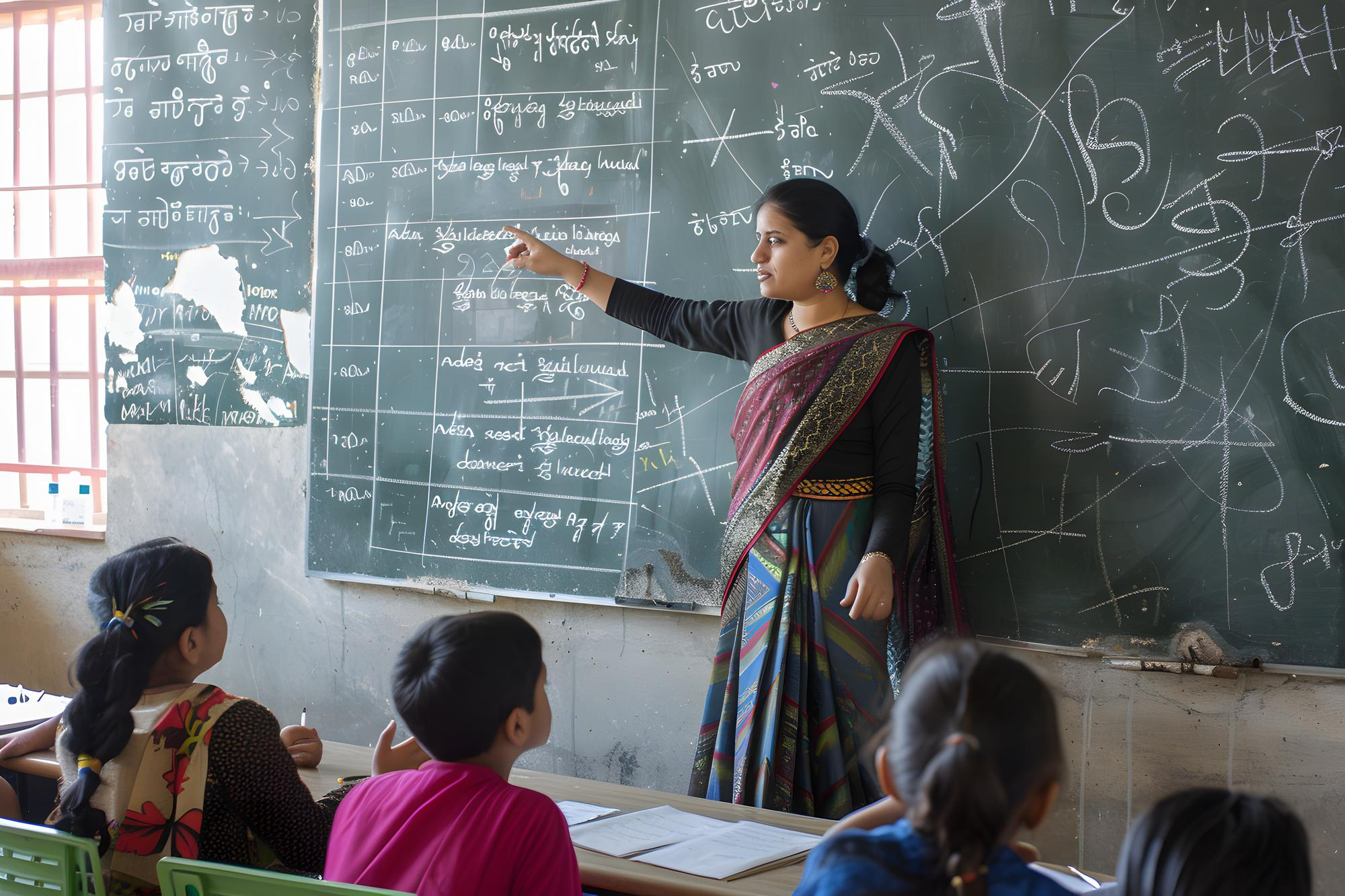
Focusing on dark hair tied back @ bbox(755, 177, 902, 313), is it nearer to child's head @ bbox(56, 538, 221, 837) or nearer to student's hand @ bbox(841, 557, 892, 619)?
student's hand @ bbox(841, 557, 892, 619)

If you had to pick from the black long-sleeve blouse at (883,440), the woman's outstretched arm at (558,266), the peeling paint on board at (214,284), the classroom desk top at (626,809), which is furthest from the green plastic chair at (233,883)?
the peeling paint on board at (214,284)

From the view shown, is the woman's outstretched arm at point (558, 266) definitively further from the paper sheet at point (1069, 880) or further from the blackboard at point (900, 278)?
the paper sheet at point (1069, 880)

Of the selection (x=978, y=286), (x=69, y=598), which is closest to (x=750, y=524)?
(x=978, y=286)

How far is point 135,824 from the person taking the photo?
1517 mm

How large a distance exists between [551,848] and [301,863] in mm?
473

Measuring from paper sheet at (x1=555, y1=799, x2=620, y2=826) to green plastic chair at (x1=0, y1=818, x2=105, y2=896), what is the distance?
0.63m

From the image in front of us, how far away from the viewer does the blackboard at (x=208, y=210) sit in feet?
12.1

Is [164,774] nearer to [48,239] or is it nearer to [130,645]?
[130,645]

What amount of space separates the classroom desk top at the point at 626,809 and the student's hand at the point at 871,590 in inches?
25.6

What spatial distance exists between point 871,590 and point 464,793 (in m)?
1.17

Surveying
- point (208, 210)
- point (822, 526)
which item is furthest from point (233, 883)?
point (208, 210)

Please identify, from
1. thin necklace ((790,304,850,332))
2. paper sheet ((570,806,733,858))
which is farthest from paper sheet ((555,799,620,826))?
thin necklace ((790,304,850,332))

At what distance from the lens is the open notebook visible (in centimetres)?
143

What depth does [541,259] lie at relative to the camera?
295cm
